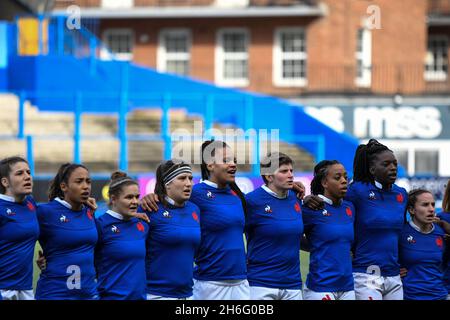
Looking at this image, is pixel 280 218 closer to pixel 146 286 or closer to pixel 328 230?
pixel 328 230

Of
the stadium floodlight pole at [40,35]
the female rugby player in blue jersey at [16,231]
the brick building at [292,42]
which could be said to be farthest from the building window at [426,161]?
the female rugby player in blue jersey at [16,231]

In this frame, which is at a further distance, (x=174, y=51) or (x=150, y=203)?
(x=174, y=51)

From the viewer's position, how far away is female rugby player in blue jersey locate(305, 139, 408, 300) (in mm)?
8102

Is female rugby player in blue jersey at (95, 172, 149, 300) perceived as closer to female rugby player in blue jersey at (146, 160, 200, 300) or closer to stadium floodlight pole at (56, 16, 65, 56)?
female rugby player in blue jersey at (146, 160, 200, 300)

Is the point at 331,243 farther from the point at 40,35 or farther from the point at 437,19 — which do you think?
the point at 437,19

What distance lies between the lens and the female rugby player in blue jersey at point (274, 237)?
25.6 ft

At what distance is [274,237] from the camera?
25.6 feet

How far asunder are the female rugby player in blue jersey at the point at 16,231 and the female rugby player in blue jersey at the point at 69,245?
0.11 m

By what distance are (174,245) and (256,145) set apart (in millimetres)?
13514

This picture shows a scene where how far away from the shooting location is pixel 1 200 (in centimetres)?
729

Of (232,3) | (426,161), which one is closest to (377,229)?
(426,161)

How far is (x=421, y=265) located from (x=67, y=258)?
3.16m

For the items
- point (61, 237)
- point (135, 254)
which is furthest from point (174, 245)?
point (61, 237)

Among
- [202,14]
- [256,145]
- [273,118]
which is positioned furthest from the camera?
[202,14]
